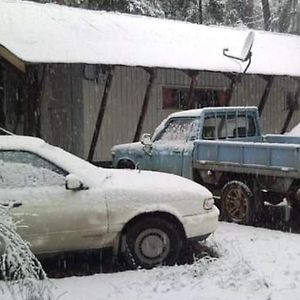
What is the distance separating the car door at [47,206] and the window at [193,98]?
11.4 meters

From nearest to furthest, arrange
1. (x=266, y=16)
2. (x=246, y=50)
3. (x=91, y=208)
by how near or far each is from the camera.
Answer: (x=91, y=208) < (x=246, y=50) < (x=266, y=16)

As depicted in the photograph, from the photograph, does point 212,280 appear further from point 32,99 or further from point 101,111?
point 32,99

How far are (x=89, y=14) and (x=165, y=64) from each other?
3.93 metres

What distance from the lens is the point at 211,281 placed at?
591 cm

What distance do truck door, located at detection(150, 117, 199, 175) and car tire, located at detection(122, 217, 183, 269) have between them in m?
3.39

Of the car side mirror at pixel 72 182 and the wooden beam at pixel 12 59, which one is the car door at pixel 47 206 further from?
the wooden beam at pixel 12 59

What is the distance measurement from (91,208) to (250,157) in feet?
11.3

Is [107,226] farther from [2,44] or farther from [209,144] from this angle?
[2,44]

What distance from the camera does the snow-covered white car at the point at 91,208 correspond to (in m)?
6.17

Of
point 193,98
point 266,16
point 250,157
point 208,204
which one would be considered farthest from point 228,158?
point 266,16

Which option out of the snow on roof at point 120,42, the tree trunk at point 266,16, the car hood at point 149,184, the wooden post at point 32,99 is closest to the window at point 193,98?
the snow on roof at point 120,42

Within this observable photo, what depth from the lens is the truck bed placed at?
8.32 meters

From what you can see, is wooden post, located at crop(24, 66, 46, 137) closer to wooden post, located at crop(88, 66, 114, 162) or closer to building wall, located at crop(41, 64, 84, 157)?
building wall, located at crop(41, 64, 84, 157)

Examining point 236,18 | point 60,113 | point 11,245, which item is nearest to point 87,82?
point 60,113
